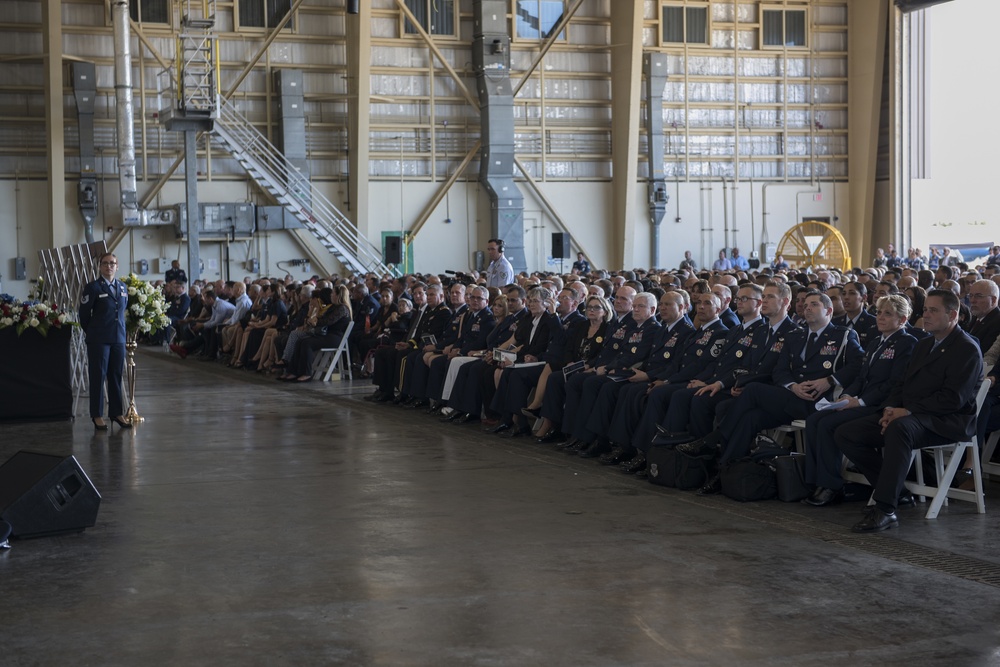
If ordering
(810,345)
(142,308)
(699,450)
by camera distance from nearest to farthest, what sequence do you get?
(810,345), (699,450), (142,308)

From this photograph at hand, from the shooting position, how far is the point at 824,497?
22.9 feet

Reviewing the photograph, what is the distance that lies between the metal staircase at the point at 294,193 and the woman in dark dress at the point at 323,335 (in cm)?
973

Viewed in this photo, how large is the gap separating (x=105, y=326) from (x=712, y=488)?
5.93m

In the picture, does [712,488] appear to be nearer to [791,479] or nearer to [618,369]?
[791,479]

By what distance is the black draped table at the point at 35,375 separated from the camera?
441 inches

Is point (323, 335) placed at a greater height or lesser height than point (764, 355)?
lesser

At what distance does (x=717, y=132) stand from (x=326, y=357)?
684 inches

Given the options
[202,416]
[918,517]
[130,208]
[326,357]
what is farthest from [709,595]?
[130,208]

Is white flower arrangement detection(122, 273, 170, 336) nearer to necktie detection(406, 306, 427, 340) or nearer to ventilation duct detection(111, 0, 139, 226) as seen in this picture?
necktie detection(406, 306, 427, 340)

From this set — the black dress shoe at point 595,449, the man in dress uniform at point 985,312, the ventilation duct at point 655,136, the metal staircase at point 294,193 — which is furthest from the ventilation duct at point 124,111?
the man in dress uniform at point 985,312

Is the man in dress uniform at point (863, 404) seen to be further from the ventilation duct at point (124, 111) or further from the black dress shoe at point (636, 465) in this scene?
the ventilation duct at point (124, 111)

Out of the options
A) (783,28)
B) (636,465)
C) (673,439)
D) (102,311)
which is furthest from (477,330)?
(783,28)

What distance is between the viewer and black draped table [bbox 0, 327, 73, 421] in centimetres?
1120

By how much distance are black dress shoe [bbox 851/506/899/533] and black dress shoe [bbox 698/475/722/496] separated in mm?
1207
